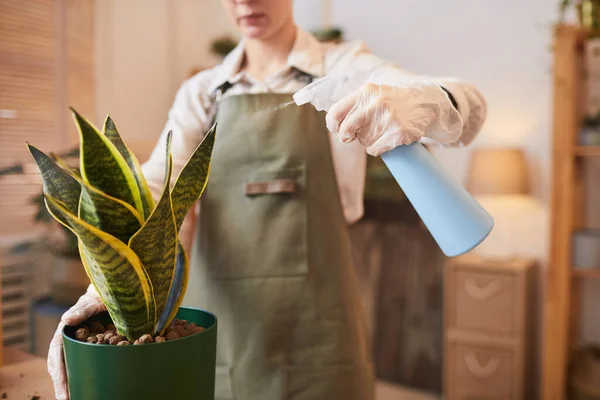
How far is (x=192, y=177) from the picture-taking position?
2.32 ft

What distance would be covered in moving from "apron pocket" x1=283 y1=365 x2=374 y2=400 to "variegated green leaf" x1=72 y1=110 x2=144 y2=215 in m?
0.53

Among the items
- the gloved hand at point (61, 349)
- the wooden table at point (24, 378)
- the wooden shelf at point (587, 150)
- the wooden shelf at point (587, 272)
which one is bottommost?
the wooden shelf at point (587, 272)

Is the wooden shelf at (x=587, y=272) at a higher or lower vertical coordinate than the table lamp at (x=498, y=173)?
lower

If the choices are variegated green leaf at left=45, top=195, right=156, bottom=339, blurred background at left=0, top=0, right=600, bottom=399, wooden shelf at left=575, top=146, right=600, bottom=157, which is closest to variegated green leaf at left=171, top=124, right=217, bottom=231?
variegated green leaf at left=45, top=195, right=156, bottom=339

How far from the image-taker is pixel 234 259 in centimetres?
109

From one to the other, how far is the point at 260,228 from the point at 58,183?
1.58 ft

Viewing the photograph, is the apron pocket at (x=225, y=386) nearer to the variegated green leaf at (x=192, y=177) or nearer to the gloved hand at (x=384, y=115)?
the variegated green leaf at (x=192, y=177)

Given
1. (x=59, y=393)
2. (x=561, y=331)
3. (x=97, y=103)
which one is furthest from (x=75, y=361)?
(x=561, y=331)

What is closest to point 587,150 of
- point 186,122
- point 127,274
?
point 186,122

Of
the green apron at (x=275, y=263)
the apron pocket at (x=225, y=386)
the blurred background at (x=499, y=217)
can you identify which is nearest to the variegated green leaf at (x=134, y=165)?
the green apron at (x=275, y=263)

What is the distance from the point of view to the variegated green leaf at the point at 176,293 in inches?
28.4

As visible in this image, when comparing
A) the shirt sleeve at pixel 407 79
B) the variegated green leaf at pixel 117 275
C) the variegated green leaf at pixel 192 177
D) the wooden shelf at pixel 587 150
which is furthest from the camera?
the wooden shelf at pixel 587 150

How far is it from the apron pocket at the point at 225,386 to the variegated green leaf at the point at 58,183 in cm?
52

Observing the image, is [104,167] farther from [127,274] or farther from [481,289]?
[481,289]
